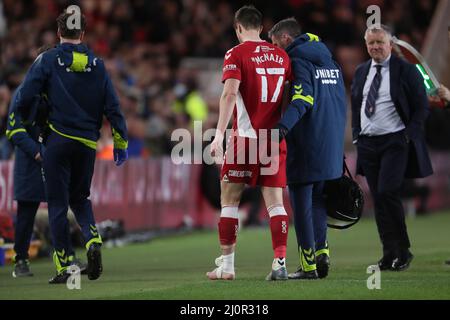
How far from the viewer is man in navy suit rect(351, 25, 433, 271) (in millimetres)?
12211

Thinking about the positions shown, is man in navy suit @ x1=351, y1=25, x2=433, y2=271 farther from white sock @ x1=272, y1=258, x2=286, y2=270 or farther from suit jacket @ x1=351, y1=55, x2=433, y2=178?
white sock @ x1=272, y1=258, x2=286, y2=270

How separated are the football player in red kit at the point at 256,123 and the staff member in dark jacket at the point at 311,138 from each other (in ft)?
0.69

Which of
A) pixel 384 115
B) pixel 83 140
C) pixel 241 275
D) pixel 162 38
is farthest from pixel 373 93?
pixel 162 38

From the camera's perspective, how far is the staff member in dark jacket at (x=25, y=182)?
12.3 metres

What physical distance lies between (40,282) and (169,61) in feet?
48.0

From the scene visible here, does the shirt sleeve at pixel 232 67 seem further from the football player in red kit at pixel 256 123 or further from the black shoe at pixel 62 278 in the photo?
the black shoe at pixel 62 278

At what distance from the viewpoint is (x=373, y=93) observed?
1239cm

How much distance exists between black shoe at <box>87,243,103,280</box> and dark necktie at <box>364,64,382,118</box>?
334cm

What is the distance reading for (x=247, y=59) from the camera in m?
10.5

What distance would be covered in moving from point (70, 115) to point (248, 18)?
1.87 meters

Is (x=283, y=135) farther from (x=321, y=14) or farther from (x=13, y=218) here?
(x=321, y=14)
